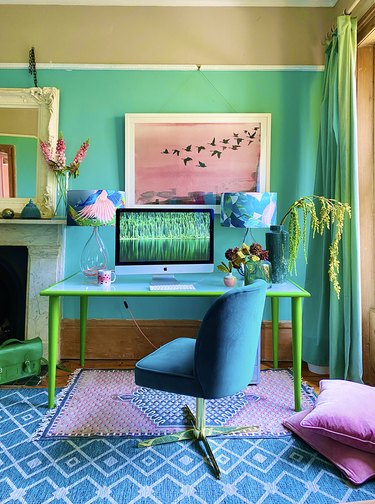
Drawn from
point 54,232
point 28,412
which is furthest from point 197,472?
point 54,232

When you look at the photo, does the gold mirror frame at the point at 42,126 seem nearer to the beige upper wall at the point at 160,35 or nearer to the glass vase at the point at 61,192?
the glass vase at the point at 61,192

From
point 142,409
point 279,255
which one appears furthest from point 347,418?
point 142,409

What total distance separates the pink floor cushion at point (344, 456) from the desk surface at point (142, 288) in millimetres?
698

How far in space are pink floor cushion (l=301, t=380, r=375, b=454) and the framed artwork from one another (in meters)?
1.53

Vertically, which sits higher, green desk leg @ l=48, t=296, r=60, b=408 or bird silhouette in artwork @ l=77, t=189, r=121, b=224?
bird silhouette in artwork @ l=77, t=189, r=121, b=224

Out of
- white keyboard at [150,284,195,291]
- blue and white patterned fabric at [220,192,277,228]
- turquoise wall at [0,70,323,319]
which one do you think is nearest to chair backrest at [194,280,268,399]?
white keyboard at [150,284,195,291]

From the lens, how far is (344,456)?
5.49 feet

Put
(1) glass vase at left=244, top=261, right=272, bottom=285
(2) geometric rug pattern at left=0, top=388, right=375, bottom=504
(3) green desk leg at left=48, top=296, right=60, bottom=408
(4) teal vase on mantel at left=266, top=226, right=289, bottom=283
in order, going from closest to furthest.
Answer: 1. (2) geometric rug pattern at left=0, top=388, right=375, bottom=504
2. (3) green desk leg at left=48, top=296, right=60, bottom=408
3. (1) glass vase at left=244, top=261, right=272, bottom=285
4. (4) teal vase on mantel at left=266, top=226, right=289, bottom=283

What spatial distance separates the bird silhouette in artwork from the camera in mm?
2312

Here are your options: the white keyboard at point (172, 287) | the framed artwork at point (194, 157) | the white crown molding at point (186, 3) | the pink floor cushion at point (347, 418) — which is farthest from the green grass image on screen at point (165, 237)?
the white crown molding at point (186, 3)

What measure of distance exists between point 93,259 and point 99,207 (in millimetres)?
430

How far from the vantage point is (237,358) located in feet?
5.21

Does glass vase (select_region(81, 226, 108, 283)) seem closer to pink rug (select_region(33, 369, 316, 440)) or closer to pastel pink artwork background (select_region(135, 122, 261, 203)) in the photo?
pastel pink artwork background (select_region(135, 122, 261, 203))

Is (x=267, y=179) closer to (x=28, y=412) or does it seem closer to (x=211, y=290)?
(x=211, y=290)
